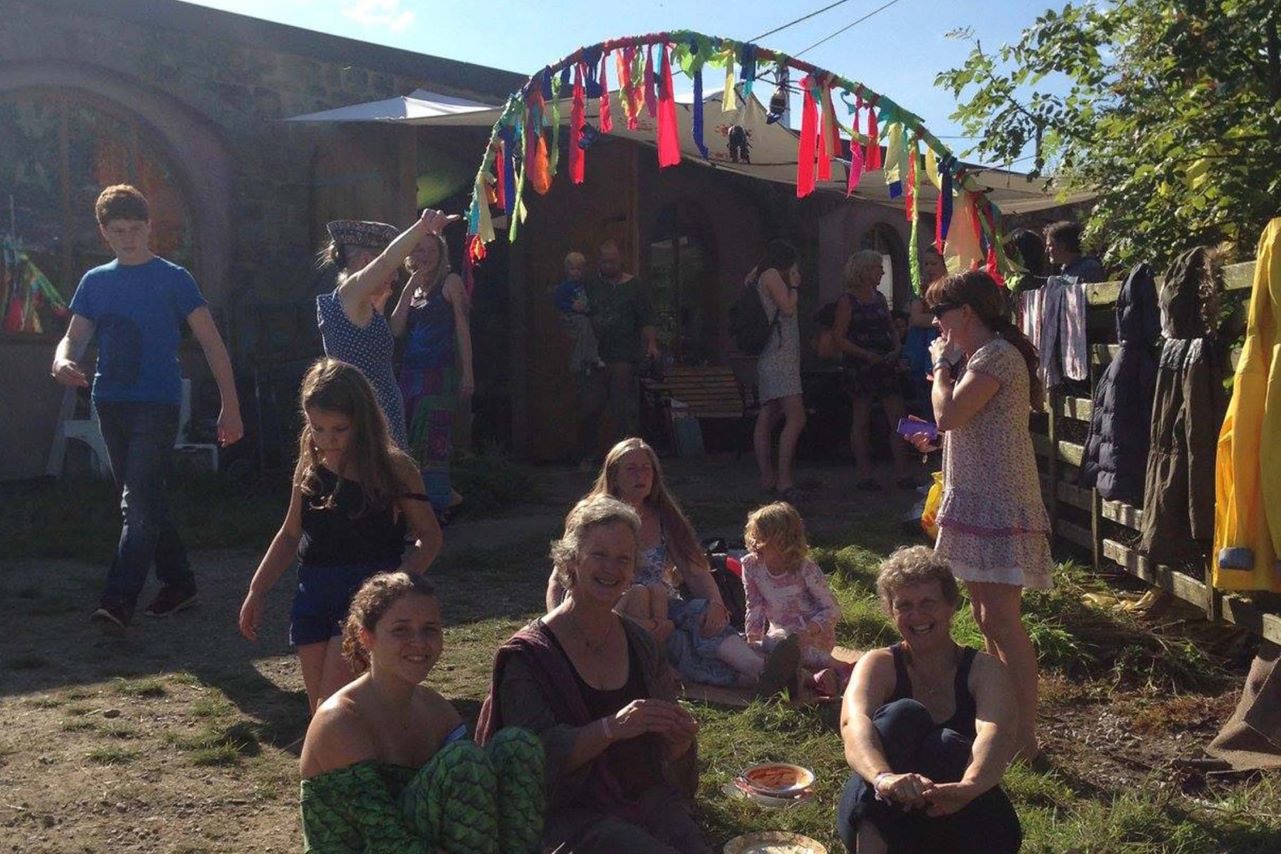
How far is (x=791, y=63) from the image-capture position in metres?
6.20

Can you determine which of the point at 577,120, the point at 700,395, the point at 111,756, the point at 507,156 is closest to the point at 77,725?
the point at 111,756

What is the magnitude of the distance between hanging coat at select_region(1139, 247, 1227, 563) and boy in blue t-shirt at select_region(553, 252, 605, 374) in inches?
225

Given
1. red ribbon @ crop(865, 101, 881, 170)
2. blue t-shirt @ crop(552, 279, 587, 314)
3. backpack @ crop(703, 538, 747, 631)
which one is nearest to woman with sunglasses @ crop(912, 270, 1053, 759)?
backpack @ crop(703, 538, 747, 631)

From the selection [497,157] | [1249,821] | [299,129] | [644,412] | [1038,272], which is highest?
[299,129]

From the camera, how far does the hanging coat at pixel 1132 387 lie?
5355 millimetres

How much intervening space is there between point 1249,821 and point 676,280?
11.8 metres

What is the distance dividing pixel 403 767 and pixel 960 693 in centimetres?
134

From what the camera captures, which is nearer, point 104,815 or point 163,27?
point 104,815

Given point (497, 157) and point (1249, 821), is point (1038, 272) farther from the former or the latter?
point (1249, 821)

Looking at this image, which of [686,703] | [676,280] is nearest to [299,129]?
[676,280]

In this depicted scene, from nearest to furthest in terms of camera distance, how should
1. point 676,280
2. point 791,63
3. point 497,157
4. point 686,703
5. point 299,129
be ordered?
point 686,703 → point 791,63 → point 497,157 → point 299,129 → point 676,280

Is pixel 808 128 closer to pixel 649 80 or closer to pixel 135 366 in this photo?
pixel 649 80

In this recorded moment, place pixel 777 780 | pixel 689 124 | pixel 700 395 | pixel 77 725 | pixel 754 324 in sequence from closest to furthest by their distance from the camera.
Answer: pixel 777 780 → pixel 77 725 → pixel 754 324 → pixel 689 124 → pixel 700 395

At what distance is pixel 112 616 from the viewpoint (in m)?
→ 5.55
